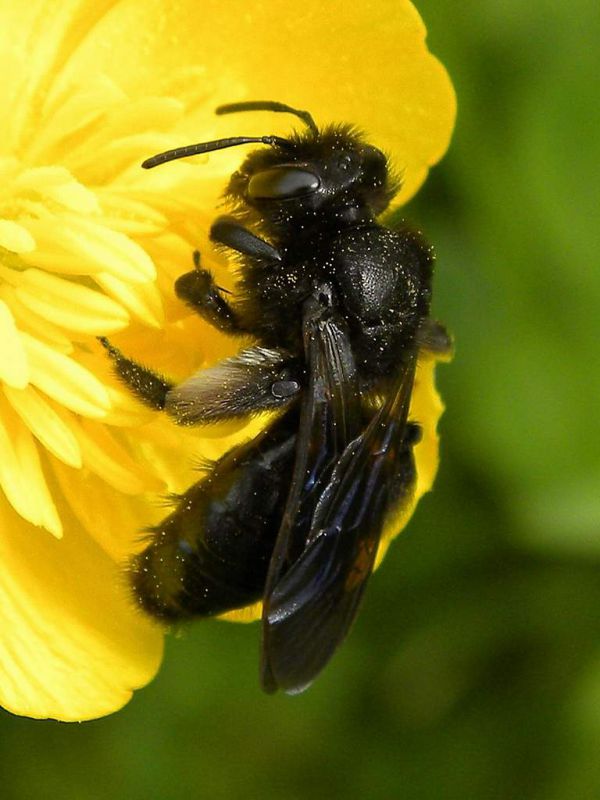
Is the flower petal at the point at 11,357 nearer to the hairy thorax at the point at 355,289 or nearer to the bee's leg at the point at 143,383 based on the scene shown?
the bee's leg at the point at 143,383

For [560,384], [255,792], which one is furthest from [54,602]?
[560,384]

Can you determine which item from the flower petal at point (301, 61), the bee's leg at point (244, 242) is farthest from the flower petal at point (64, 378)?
the flower petal at point (301, 61)

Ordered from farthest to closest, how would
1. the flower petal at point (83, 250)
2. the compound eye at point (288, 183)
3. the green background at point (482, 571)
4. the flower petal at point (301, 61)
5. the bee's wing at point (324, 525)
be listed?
the green background at point (482, 571) → the flower petal at point (301, 61) → the flower petal at point (83, 250) → the compound eye at point (288, 183) → the bee's wing at point (324, 525)

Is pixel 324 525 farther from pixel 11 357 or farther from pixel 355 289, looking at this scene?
pixel 11 357

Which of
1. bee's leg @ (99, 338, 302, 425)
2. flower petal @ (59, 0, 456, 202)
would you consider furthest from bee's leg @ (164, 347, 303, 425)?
flower petal @ (59, 0, 456, 202)

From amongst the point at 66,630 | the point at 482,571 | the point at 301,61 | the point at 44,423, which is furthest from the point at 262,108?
the point at 482,571

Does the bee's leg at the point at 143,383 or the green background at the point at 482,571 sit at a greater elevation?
the bee's leg at the point at 143,383

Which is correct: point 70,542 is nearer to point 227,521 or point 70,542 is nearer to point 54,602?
point 54,602
